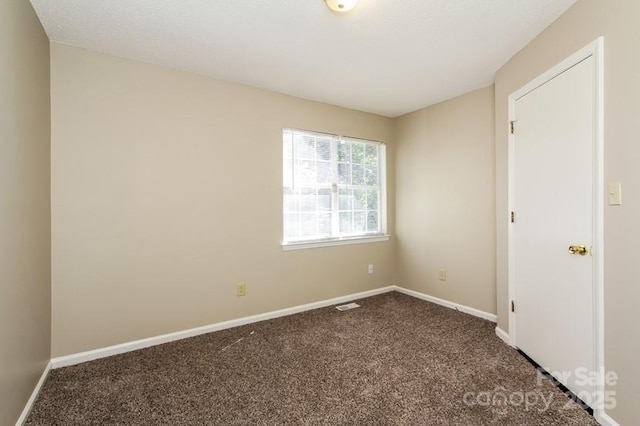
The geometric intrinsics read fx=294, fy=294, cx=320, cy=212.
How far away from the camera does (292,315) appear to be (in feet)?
10.6

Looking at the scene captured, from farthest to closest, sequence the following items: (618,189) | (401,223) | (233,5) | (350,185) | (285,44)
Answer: (401,223), (350,185), (285,44), (233,5), (618,189)

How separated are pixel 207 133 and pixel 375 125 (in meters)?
2.23

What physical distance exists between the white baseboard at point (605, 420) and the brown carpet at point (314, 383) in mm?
60

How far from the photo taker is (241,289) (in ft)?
9.75

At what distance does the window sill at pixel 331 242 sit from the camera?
3.27 metres

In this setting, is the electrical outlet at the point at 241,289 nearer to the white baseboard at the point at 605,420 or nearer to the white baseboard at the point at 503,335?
the white baseboard at the point at 503,335

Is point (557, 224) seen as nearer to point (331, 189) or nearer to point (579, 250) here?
point (579, 250)

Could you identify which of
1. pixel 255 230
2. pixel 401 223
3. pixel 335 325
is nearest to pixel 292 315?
pixel 335 325

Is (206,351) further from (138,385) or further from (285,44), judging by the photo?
(285,44)

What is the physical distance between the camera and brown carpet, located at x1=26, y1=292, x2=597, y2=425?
5.43 ft

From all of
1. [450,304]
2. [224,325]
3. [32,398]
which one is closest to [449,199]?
[450,304]

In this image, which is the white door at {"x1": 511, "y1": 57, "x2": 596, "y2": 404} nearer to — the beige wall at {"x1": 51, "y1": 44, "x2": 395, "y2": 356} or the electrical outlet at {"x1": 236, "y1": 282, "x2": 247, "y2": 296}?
the beige wall at {"x1": 51, "y1": 44, "x2": 395, "y2": 356}

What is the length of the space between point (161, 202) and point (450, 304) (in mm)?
3259

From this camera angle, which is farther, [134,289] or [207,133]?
[207,133]
